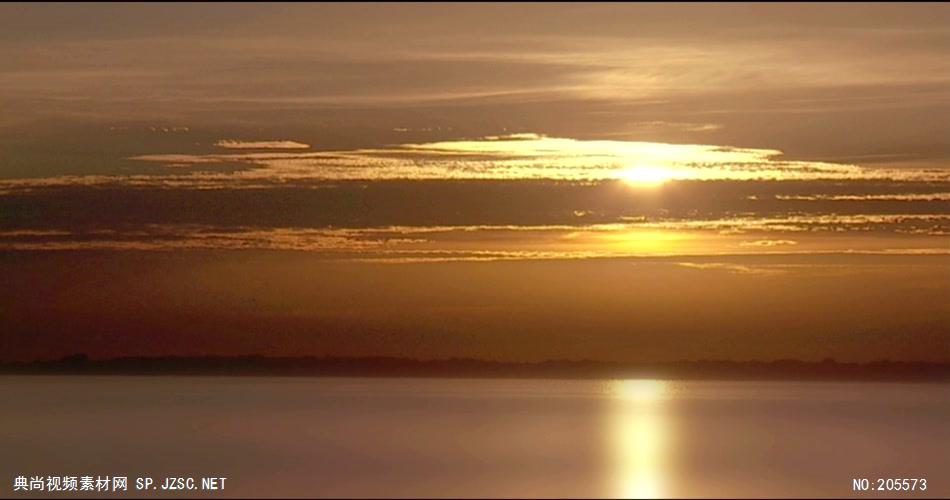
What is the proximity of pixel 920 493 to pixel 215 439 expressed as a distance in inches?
743

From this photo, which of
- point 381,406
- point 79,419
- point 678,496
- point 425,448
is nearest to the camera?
point 678,496

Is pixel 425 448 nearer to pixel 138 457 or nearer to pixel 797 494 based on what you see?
pixel 138 457

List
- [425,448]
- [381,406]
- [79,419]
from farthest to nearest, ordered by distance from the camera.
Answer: [381,406] < [79,419] < [425,448]

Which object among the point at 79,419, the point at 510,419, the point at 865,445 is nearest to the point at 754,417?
the point at 510,419

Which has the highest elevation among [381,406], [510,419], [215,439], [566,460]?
[381,406]

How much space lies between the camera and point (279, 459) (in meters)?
28.5

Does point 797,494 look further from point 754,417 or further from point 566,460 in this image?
point 754,417

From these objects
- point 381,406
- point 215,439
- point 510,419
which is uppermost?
point 381,406

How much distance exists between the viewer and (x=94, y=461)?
29.2 meters

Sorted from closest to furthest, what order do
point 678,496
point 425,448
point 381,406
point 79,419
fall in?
1. point 678,496
2. point 425,448
3. point 79,419
4. point 381,406

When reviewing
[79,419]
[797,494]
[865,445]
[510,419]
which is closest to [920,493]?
[797,494]

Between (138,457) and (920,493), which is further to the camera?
(138,457)

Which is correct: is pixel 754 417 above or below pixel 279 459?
above

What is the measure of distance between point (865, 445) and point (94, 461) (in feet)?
63.8
